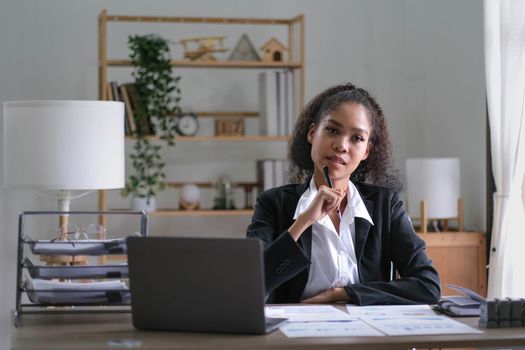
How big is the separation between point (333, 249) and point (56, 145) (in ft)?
3.56

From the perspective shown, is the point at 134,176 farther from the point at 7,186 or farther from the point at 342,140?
the point at 342,140

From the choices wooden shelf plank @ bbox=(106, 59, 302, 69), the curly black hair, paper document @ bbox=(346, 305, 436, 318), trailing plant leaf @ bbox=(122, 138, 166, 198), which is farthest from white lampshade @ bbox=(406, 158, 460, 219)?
paper document @ bbox=(346, 305, 436, 318)

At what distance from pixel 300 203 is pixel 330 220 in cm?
10

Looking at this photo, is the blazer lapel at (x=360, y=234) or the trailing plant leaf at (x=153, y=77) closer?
the blazer lapel at (x=360, y=234)

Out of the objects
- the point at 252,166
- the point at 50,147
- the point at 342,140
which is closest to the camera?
the point at 342,140

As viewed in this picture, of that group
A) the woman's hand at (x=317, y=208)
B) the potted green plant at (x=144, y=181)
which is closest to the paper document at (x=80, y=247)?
the woman's hand at (x=317, y=208)

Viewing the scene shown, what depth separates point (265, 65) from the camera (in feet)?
15.6

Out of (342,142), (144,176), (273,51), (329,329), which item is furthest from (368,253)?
(273,51)

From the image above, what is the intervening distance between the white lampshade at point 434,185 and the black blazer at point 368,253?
5.83 ft

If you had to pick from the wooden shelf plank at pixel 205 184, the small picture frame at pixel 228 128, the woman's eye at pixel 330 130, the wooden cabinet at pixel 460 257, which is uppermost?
the small picture frame at pixel 228 128

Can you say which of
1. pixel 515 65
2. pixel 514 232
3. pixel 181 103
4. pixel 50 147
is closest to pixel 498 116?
pixel 515 65

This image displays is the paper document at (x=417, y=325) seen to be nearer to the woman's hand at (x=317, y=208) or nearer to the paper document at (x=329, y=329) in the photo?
the paper document at (x=329, y=329)

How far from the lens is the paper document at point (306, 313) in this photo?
213 centimetres

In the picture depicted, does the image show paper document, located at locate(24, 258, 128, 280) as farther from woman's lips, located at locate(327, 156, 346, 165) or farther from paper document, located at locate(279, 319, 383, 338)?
woman's lips, located at locate(327, 156, 346, 165)
